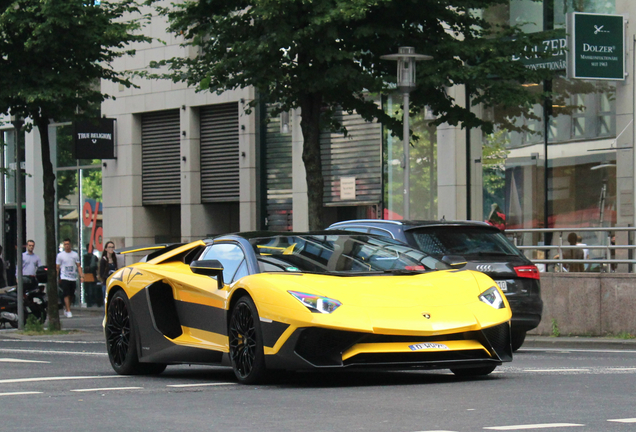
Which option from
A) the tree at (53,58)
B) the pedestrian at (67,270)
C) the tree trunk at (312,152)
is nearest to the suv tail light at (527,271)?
the tree trunk at (312,152)

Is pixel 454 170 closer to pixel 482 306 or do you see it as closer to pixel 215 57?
pixel 215 57

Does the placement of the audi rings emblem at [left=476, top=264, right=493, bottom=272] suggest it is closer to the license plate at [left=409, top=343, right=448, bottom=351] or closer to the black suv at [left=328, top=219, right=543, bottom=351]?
the black suv at [left=328, top=219, right=543, bottom=351]

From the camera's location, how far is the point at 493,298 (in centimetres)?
897

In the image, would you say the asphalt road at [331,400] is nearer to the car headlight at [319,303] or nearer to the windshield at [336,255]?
the car headlight at [319,303]

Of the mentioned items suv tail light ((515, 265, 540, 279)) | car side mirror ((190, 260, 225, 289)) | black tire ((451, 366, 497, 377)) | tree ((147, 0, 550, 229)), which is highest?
tree ((147, 0, 550, 229))

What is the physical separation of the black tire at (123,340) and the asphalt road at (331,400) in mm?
179

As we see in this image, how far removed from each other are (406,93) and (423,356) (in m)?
10.7

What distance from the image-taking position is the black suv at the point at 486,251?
13.2 m

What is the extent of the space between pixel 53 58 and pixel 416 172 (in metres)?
7.73

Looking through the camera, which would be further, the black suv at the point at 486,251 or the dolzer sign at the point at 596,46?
the dolzer sign at the point at 596,46

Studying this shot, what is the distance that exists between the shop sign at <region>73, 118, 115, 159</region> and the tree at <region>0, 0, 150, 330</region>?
8978 mm

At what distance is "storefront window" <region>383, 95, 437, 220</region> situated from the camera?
2450 cm

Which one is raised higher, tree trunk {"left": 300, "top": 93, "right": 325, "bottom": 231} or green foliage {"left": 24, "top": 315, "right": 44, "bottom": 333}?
tree trunk {"left": 300, "top": 93, "right": 325, "bottom": 231}

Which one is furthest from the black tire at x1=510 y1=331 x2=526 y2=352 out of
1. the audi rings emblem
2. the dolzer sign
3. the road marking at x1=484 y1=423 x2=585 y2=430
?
the dolzer sign
